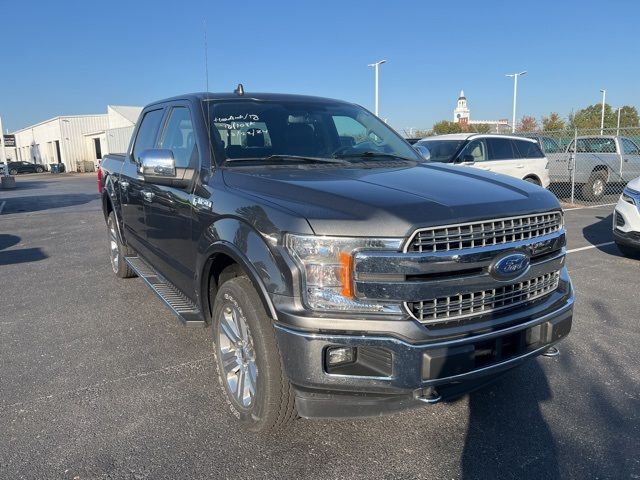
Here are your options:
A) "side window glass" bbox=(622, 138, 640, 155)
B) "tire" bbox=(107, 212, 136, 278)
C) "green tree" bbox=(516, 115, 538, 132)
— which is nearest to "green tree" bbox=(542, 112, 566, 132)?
"green tree" bbox=(516, 115, 538, 132)

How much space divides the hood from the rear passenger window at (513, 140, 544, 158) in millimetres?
9300

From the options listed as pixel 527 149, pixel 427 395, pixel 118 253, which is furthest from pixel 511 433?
pixel 527 149

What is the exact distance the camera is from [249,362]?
2.88 m

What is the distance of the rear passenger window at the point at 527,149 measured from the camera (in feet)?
39.0

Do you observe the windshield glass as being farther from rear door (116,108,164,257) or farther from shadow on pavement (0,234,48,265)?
shadow on pavement (0,234,48,265)

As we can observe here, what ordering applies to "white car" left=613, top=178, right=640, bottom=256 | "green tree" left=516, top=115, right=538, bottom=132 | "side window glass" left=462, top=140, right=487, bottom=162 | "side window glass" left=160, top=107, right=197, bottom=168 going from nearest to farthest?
1. "side window glass" left=160, top=107, right=197, bottom=168
2. "white car" left=613, top=178, right=640, bottom=256
3. "side window glass" left=462, top=140, right=487, bottom=162
4. "green tree" left=516, top=115, right=538, bottom=132

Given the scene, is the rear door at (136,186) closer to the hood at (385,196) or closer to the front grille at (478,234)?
the hood at (385,196)

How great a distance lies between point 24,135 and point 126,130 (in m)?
42.8

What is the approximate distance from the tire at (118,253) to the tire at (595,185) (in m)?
13.1

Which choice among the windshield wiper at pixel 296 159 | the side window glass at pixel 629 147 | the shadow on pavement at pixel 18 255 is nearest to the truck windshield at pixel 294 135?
the windshield wiper at pixel 296 159

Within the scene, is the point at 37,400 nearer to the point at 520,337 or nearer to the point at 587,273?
the point at 520,337

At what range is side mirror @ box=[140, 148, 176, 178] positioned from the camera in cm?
336

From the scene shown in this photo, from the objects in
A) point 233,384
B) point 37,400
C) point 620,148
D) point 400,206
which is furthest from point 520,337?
point 620,148

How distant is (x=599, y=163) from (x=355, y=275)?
14599mm
